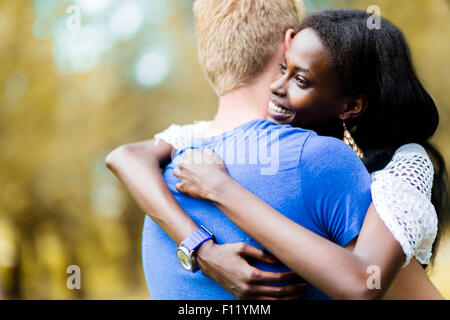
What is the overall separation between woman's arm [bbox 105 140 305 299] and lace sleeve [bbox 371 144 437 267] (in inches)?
11.7

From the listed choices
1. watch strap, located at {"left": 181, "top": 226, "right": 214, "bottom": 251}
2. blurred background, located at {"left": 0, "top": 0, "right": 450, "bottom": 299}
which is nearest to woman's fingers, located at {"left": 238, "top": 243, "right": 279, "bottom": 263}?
watch strap, located at {"left": 181, "top": 226, "right": 214, "bottom": 251}

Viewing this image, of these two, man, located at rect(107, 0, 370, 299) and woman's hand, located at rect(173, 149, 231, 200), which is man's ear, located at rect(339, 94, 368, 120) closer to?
man, located at rect(107, 0, 370, 299)

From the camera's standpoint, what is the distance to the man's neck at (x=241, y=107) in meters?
1.60

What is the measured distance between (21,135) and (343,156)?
6555mm

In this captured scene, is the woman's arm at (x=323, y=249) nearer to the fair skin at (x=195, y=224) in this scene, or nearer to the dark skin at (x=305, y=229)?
the dark skin at (x=305, y=229)

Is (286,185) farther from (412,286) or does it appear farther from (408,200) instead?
(412,286)

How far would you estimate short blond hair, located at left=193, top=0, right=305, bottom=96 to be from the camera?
1668 millimetres

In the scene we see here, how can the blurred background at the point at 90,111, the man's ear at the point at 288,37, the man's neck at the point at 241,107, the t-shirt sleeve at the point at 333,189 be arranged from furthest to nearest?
the blurred background at the point at 90,111 → the man's ear at the point at 288,37 → the man's neck at the point at 241,107 → the t-shirt sleeve at the point at 333,189

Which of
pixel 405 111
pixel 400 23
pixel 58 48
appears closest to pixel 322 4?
pixel 400 23

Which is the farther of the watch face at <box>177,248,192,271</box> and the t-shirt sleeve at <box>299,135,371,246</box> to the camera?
the watch face at <box>177,248,192,271</box>

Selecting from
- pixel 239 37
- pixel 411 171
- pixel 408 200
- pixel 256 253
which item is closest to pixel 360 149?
pixel 411 171

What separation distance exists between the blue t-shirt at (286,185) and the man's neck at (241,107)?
0.30ft

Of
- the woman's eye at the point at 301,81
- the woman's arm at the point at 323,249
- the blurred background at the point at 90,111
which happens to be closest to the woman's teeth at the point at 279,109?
the woman's eye at the point at 301,81

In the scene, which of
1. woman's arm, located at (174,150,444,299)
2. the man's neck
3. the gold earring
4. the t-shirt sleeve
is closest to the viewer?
woman's arm, located at (174,150,444,299)
